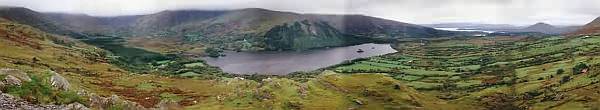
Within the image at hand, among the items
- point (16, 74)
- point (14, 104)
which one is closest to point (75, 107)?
point (14, 104)

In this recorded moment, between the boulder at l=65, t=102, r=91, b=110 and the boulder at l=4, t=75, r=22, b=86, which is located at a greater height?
the boulder at l=4, t=75, r=22, b=86

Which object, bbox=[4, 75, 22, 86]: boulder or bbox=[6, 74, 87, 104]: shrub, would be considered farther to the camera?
bbox=[4, 75, 22, 86]: boulder

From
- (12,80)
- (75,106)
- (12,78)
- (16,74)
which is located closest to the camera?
(12,80)

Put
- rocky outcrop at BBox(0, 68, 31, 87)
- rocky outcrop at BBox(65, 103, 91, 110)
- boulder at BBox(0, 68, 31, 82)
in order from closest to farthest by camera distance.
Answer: rocky outcrop at BBox(0, 68, 31, 87), rocky outcrop at BBox(65, 103, 91, 110), boulder at BBox(0, 68, 31, 82)

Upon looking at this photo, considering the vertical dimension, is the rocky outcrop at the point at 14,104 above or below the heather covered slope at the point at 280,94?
above

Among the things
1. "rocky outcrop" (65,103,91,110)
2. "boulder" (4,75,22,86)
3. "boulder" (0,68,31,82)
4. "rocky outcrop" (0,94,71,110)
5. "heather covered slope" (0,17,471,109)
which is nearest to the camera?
"rocky outcrop" (0,94,71,110)

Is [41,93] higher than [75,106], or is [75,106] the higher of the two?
[41,93]

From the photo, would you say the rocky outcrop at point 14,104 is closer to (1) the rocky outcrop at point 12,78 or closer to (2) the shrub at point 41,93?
(2) the shrub at point 41,93

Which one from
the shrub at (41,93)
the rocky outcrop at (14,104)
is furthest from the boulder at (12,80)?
the rocky outcrop at (14,104)

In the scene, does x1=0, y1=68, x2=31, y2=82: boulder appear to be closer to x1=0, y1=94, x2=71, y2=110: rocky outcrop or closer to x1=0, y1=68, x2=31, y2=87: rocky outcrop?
x1=0, y1=68, x2=31, y2=87: rocky outcrop

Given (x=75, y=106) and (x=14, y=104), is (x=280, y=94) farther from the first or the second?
(x=14, y=104)

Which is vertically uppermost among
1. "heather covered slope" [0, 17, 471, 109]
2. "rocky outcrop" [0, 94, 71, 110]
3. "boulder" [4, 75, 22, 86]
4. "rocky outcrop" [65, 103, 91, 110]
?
"boulder" [4, 75, 22, 86]

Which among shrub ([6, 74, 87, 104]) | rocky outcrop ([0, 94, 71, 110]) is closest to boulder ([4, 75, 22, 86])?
shrub ([6, 74, 87, 104])
